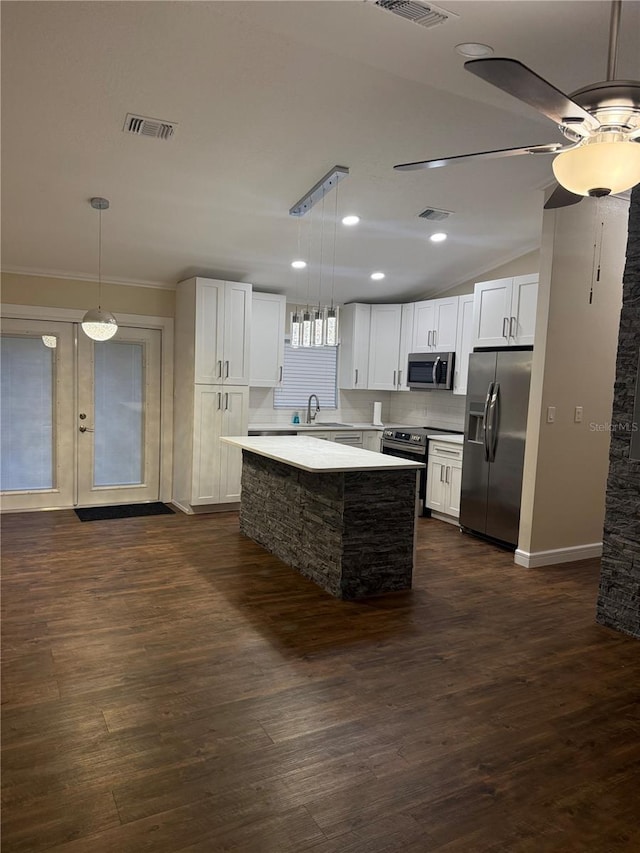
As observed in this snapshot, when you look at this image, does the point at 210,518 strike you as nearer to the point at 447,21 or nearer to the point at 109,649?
the point at 109,649

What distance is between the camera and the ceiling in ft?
8.21

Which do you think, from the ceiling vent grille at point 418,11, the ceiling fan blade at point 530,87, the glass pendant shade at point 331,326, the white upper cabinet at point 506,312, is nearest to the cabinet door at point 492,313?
the white upper cabinet at point 506,312

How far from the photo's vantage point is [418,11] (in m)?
2.27

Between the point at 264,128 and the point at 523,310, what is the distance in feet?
8.90

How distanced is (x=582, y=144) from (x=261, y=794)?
2.40m

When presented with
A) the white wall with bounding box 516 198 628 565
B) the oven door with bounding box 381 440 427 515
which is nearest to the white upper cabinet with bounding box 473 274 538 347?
the white wall with bounding box 516 198 628 565

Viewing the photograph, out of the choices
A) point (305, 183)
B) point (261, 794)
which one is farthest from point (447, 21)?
point (261, 794)

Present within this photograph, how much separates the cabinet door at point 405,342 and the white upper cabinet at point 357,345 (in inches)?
16.5

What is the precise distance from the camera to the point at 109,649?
120 inches

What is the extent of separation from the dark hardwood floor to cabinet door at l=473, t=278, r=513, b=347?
2256 millimetres

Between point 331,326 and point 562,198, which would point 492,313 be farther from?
point 562,198

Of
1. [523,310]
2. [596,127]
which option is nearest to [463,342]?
[523,310]

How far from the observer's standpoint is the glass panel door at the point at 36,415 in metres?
5.66

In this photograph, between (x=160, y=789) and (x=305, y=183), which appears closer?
(x=160, y=789)
